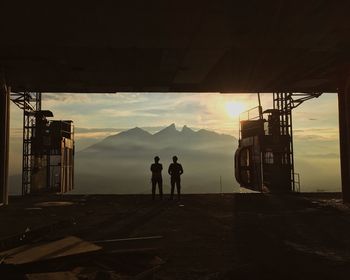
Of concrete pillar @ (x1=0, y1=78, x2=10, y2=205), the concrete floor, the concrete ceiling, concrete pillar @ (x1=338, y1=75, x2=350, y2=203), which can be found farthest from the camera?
concrete pillar @ (x1=0, y1=78, x2=10, y2=205)

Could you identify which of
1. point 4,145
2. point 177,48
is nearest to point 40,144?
point 4,145

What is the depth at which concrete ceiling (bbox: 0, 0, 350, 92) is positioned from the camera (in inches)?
334

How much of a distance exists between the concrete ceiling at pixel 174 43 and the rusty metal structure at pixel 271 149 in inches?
498

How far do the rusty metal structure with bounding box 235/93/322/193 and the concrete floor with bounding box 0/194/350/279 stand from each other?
13124 millimetres

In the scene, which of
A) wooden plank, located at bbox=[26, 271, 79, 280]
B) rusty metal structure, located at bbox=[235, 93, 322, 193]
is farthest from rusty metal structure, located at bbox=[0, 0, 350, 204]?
rusty metal structure, located at bbox=[235, 93, 322, 193]

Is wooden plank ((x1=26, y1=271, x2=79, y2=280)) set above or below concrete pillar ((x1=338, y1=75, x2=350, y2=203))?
below

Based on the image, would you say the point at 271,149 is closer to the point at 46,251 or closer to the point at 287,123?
the point at 287,123

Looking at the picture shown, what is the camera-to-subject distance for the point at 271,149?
95.9 ft

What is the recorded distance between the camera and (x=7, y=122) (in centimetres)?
1620

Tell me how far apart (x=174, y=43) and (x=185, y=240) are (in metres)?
5.09

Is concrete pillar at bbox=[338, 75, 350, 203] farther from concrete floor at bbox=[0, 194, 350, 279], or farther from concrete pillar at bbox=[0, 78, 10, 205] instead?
concrete pillar at bbox=[0, 78, 10, 205]

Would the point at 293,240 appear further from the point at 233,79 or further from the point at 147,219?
the point at 233,79

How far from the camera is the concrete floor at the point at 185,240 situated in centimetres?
628

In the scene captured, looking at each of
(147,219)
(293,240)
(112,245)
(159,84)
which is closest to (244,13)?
(293,240)
